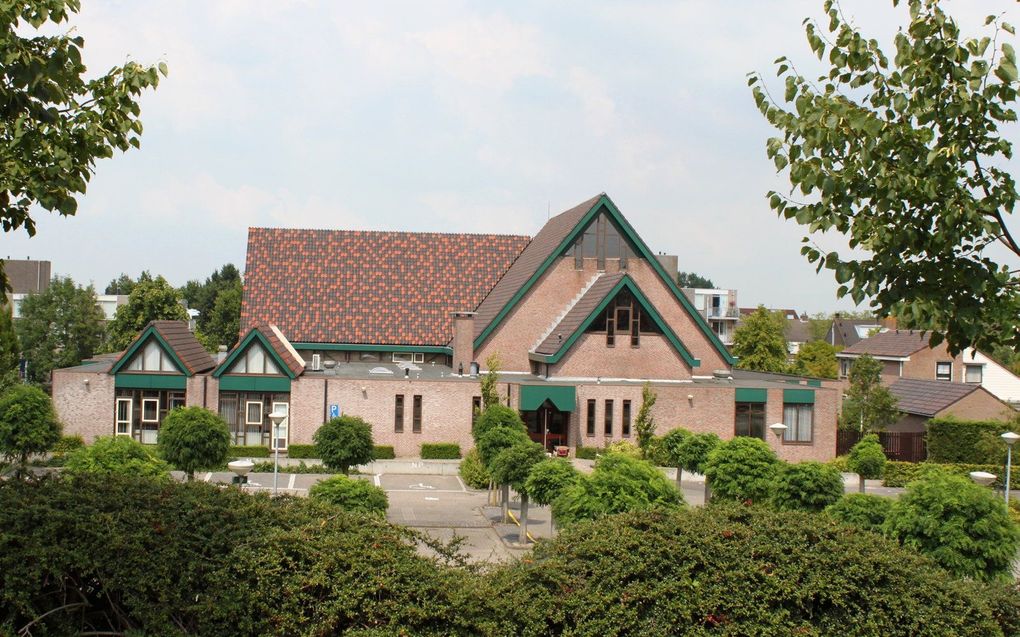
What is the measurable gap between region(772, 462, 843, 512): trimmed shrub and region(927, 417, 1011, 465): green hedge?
2305cm

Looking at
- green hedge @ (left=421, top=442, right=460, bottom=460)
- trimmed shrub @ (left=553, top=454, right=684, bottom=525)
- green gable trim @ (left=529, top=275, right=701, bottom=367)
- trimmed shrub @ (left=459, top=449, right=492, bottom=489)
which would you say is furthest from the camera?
green gable trim @ (left=529, top=275, right=701, bottom=367)

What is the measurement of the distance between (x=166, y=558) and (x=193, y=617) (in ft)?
1.95

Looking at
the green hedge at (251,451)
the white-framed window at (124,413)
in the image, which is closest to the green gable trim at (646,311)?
the green hedge at (251,451)

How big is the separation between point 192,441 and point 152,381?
35.8 feet

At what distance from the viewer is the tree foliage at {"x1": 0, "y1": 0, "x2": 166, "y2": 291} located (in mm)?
9438

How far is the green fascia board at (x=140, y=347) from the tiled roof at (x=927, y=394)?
30897mm

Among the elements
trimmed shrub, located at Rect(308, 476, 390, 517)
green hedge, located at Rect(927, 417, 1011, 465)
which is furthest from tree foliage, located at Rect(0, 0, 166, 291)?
green hedge, located at Rect(927, 417, 1011, 465)

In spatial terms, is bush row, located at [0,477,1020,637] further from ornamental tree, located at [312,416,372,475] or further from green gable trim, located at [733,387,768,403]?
green gable trim, located at [733,387,768,403]

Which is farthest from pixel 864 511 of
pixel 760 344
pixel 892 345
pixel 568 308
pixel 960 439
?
pixel 892 345

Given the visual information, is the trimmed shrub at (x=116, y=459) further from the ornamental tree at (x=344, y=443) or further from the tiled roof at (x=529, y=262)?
the tiled roof at (x=529, y=262)

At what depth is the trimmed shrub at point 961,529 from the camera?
1605 centimetres

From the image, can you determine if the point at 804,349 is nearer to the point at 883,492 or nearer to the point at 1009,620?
the point at 883,492

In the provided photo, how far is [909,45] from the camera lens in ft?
29.3

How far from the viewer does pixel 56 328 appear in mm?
62375
